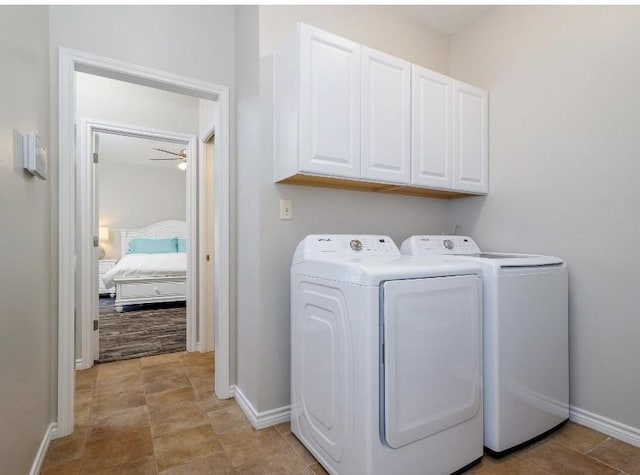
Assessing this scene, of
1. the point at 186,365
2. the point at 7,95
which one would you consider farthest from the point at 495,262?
the point at 186,365

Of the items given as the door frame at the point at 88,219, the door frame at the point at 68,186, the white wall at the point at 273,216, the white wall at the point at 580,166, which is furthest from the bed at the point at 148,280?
the white wall at the point at 580,166

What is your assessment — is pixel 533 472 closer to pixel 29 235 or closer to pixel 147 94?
pixel 29 235

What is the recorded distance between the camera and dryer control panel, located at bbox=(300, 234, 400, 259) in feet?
5.64

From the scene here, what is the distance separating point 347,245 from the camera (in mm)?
1841

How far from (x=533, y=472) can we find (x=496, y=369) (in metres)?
0.45

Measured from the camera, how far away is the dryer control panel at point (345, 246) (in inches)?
67.7

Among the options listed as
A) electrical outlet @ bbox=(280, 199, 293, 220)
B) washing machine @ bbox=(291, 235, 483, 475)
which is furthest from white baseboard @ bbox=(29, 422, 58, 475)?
electrical outlet @ bbox=(280, 199, 293, 220)

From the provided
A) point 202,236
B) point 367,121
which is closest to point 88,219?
point 202,236

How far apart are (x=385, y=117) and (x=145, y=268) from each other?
4.53 metres

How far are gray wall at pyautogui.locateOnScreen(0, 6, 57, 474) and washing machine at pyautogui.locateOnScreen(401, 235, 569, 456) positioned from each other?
189cm

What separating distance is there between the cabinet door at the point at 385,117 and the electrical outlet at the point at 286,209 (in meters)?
0.46

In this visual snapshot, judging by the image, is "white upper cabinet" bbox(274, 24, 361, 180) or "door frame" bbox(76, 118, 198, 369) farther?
"door frame" bbox(76, 118, 198, 369)

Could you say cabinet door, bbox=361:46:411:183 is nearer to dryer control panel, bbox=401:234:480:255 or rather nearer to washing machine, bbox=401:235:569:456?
dryer control panel, bbox=401:234:480:255

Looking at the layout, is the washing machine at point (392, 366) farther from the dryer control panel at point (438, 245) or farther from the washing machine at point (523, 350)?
the dryer control panel at point (438, 245)
